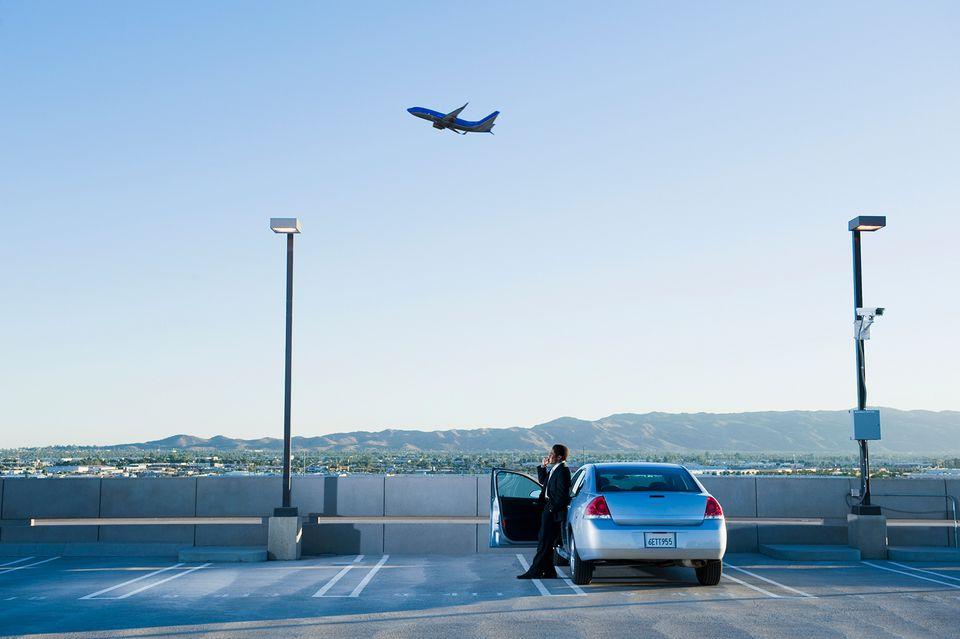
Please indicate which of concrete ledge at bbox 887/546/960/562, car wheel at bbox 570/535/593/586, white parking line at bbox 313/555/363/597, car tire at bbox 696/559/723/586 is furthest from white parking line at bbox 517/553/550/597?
concrete ledge at bbox 887/546/960/562

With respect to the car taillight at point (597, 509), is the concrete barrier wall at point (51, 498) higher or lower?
lower

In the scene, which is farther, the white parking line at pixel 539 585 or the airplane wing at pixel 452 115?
the airplane wing at pixel 452 115

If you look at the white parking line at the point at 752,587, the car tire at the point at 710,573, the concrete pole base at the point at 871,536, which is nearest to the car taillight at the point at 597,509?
the car tire at the point at 710,573

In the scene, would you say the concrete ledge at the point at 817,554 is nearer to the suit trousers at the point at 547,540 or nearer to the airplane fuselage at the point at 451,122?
the suit trousers at the point at 547,540

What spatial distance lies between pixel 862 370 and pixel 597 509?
7.96 metres

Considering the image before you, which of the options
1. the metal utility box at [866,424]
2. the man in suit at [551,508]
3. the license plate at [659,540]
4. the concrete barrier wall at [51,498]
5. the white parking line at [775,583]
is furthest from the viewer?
the concrete barrier wall at [51,498]

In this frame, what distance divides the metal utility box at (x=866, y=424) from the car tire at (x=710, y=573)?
5.95 metres

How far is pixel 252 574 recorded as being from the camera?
14.5 metres

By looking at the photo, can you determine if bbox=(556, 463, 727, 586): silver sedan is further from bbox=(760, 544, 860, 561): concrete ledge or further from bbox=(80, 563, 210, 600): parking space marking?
bbox=(80, 563, 210, 600): parking space marking

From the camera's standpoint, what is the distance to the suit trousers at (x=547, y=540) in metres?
13.2

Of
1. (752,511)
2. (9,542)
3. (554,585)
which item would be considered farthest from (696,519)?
(9,542)

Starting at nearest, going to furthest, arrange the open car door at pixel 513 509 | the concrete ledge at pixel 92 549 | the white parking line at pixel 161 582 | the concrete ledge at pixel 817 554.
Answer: the white parking line at pixel 161 582
the open car door at pixel 513 509
the concrete ledge at pixel 817 554
the concrete ledge at pixel 92 549

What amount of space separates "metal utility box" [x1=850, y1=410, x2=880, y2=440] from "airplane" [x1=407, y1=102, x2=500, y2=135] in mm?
29079

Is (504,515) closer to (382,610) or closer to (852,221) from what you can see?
(382,610)
